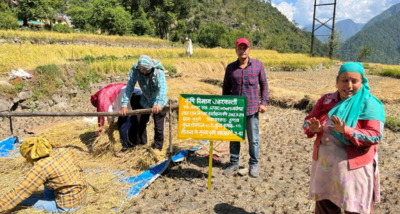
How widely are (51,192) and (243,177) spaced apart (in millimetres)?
2193

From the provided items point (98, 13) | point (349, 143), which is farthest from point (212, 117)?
point (98, 13)

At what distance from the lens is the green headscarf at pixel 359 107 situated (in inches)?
60.2

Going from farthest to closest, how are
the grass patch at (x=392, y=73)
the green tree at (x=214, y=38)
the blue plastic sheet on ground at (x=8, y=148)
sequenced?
the green tree at (x=214, y=38), the grass patch at (x=392, y=73), the blue plastic sheet on ground at (x=8, y=148)

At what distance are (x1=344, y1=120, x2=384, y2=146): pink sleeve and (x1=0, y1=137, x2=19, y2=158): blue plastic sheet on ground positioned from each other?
4.28m

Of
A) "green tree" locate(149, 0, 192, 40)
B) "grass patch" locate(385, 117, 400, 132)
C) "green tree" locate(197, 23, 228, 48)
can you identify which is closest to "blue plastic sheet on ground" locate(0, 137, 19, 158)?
"grass patch" locate(385, 117, 400, 132)

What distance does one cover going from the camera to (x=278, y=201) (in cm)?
279

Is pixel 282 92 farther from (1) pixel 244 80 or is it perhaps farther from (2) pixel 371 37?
(2) pixel 371 37

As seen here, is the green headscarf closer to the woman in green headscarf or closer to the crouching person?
the woman in green headscarf

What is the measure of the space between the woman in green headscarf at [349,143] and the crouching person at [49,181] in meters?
2.04

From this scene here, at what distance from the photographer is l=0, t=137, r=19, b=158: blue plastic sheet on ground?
12.1ft

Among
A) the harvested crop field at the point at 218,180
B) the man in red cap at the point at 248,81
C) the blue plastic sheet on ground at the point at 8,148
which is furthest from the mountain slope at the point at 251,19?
the blue plastic sheet on ground at the point at 8,148

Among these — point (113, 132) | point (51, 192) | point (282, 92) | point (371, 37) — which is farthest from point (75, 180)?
point (371, 37)

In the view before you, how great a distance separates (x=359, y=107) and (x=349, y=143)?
238 mm

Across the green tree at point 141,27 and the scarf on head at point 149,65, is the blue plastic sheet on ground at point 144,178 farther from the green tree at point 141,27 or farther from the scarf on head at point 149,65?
the green tree at point 141,27
